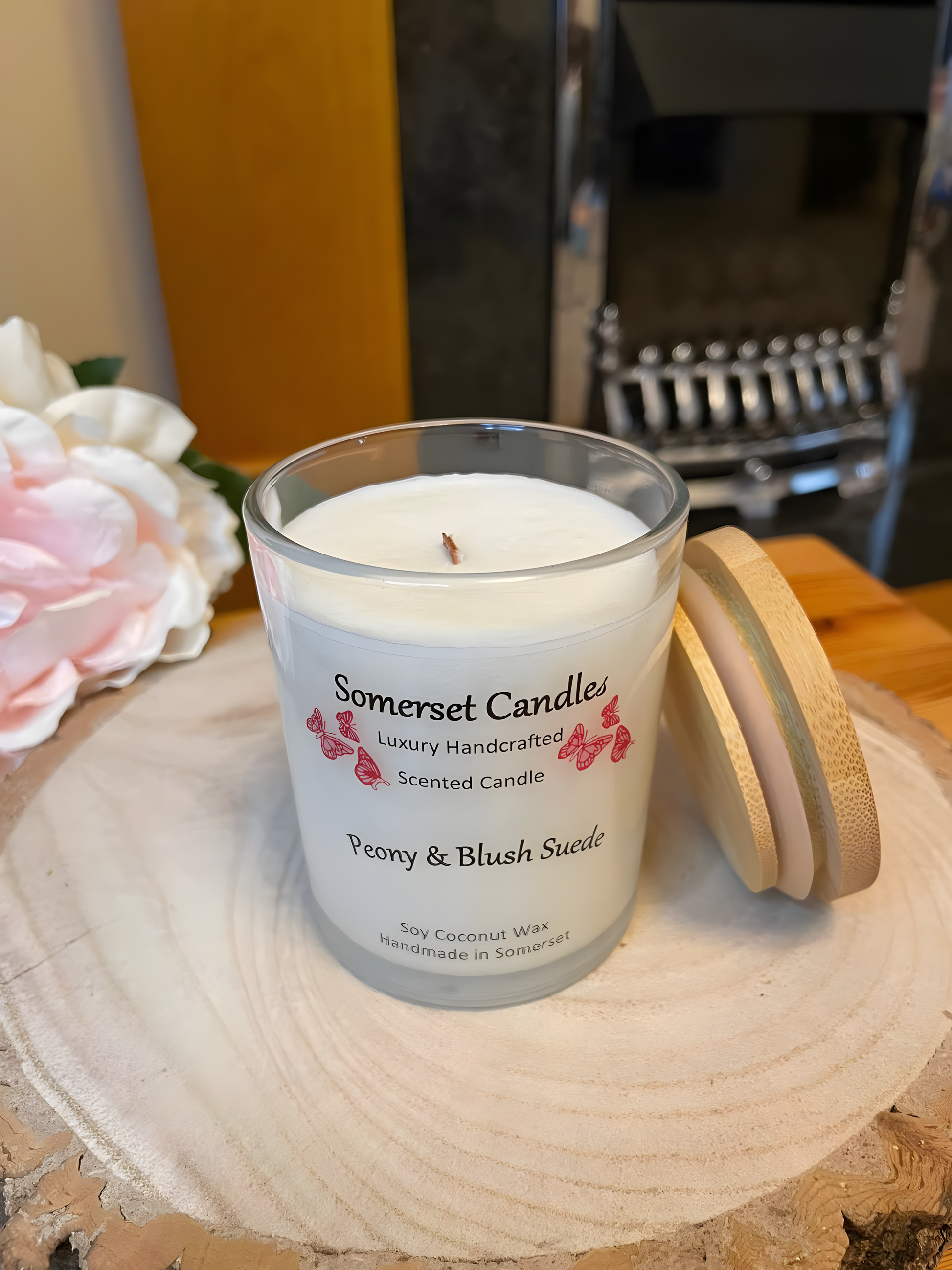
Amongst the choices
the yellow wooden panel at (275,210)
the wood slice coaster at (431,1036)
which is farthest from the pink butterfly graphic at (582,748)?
the yellow wooden panel at (275,210)

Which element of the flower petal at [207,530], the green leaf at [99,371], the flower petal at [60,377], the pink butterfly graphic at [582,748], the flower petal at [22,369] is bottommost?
the flower petal at [207,530]

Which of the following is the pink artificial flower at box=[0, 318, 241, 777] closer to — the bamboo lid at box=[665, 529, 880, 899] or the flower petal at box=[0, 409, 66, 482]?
the flower petal at box=[0, 409, 66, 482]

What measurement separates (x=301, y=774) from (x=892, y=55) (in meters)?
1.05

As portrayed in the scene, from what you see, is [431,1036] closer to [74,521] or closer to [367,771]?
[367,771]

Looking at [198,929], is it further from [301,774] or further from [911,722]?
[911,722]

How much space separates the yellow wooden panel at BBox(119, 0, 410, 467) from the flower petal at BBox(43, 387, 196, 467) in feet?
1.13

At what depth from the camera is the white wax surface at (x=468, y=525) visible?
35cm

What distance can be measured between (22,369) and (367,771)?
0.33m

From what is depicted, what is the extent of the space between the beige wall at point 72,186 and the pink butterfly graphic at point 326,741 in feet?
2.09

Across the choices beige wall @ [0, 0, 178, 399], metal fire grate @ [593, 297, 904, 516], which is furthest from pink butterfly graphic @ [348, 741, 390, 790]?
metal fire grate @ [593, 297, 904, 516]

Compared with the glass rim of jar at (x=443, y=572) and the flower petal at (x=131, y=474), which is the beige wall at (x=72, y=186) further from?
the glass rim of jar at (x=443, y=572)

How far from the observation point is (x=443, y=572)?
319 mm

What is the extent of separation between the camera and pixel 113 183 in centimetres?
85

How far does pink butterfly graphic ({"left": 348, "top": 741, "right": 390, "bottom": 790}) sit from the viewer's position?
0.33 m
